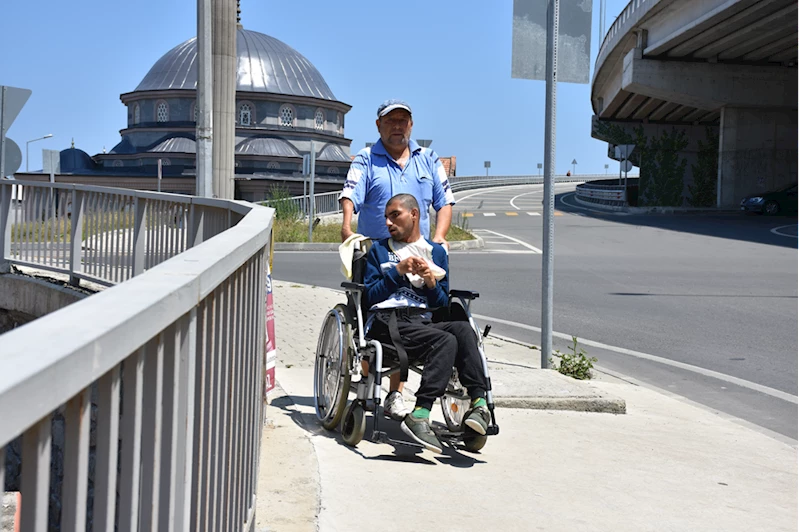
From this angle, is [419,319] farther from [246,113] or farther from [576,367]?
[246,113]

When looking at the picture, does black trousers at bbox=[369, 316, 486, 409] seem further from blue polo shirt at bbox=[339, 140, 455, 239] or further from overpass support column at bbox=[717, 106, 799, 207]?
overpass support column at bbox=[717, 106, 799, 207]

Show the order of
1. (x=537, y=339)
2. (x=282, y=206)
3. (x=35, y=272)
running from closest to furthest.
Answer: (x=537, y=339), (x=35, y=272), (x=282, y=206)

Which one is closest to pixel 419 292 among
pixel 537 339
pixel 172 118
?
pixel 537 339

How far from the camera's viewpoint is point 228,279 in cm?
278

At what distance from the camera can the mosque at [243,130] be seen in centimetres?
7544

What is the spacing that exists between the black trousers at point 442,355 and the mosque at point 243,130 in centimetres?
6827

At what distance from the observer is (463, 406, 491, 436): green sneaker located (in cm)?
500

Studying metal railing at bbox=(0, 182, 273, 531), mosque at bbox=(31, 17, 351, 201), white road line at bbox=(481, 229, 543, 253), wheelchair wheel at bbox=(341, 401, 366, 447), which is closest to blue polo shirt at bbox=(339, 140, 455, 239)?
wheelchair wheel at bbox=(341, 401, 366, 447)

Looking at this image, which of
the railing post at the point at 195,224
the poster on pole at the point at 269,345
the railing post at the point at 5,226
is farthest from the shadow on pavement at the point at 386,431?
the railing post at the point at 5,226

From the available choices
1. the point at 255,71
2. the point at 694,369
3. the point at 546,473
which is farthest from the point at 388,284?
the point at 255,71

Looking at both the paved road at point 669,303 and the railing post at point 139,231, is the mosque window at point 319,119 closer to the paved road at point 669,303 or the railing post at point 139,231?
the paved road at point 669,303

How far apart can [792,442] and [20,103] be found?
13.0 meters

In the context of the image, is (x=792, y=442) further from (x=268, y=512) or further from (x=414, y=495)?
(x=268, y=512)

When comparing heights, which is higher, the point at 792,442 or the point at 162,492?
the point at 162,492
